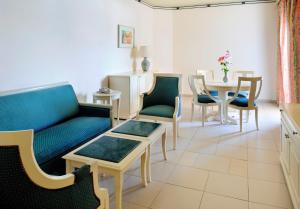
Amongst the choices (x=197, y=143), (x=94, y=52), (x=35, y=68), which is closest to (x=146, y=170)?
(x=197, y=143)

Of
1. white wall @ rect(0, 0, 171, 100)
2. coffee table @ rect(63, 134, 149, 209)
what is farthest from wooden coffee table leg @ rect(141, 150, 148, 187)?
white wall @ rect(0, 0, 171, 100)

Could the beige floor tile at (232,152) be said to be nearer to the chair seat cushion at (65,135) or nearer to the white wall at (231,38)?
the chair seat cushion at (65,135)

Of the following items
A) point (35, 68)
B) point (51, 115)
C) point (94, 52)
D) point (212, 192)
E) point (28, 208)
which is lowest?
point (212, 192)

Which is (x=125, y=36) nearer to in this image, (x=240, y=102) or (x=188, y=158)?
(x=240, y=102)

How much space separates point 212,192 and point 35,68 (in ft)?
8.29

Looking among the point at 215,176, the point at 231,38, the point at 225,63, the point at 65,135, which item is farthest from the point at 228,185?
the point at 231,38

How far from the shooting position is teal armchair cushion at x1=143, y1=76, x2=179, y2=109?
383cm

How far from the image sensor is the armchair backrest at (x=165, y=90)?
382cm

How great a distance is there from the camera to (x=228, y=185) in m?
2.46

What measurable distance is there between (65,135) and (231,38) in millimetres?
5379

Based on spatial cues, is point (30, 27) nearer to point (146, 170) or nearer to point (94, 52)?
point (94, 52)

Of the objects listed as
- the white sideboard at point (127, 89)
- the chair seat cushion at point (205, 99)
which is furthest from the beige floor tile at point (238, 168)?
the white sideboard at point (127, 89)

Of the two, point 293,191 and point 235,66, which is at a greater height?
point 235,66

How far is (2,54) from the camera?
2697mm
